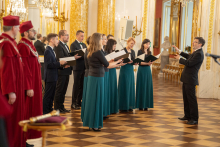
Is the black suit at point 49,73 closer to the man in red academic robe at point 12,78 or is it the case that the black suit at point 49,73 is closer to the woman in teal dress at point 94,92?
the woman in teal dress at point 94,92

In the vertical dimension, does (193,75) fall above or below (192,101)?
above

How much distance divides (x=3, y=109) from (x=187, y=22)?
613 inches

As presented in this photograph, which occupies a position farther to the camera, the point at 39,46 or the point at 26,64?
the point at 39,46

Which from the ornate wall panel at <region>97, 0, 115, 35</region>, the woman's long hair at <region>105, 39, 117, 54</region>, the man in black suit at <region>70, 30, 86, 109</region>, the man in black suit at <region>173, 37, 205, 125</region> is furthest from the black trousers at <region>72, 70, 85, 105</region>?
the man in black suit at <region>173, 37, 205, 125</region>

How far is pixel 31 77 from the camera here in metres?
4.15

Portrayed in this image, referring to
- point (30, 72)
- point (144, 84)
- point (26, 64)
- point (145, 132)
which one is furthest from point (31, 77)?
point (144, 84)

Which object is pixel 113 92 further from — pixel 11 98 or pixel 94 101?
pixel 11 98

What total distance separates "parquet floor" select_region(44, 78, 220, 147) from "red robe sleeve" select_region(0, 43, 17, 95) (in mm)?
1310

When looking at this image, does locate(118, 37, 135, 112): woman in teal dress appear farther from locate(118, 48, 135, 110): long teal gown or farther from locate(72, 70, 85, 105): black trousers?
locate(72, 70, 85, 105): black trousers

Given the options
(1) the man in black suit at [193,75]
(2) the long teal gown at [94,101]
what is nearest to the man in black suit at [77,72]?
(2) the long teal gown at [94,101]

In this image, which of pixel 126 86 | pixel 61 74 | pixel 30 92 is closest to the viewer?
pixel 30 92

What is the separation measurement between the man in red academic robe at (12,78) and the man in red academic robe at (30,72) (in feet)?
0.72

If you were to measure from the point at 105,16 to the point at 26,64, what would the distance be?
18.1ft

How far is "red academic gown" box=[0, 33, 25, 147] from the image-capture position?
359 cm
